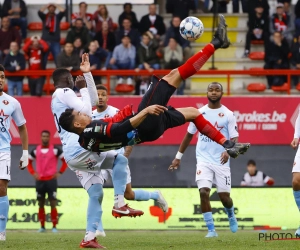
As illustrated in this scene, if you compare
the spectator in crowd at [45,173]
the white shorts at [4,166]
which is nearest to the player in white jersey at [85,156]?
the white shorts at [4,166]

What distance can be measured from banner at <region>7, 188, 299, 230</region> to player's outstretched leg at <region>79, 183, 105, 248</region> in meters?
7.68

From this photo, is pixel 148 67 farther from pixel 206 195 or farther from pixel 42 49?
pixel 206 195

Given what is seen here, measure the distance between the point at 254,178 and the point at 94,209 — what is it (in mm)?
10038

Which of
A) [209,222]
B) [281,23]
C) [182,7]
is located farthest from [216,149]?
[281,23]

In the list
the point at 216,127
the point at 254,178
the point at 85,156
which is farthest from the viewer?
the point at 254,178

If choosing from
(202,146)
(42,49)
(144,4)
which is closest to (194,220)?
(202,146)

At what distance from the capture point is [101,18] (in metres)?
24.6

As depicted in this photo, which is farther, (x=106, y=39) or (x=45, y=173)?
(x=106, y=39)

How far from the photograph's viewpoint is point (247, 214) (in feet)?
65.6

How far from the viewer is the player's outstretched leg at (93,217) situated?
11.9m

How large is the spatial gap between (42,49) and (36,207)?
16.0 ft

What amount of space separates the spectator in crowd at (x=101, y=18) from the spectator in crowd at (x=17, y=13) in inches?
79.5

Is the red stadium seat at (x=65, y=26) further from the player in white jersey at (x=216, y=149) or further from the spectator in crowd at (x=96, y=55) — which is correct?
the player in white jersey at (x=216, y=149)

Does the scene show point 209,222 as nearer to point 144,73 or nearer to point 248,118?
point 248,118
